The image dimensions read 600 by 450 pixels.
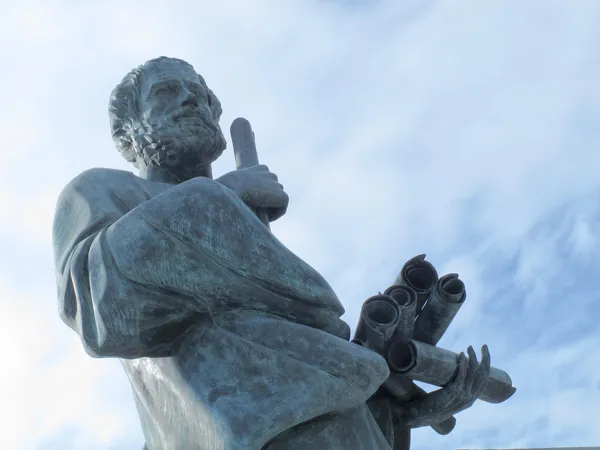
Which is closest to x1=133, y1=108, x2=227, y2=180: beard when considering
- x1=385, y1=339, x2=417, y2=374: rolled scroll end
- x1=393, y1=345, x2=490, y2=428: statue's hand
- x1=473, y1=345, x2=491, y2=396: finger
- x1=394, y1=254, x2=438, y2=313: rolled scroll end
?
x1=394, y1=254, x2=438, y2=313: rolled scroll end

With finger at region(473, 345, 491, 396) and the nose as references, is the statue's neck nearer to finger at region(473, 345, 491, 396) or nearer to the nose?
the nose

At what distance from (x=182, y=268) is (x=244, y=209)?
494 millimetres

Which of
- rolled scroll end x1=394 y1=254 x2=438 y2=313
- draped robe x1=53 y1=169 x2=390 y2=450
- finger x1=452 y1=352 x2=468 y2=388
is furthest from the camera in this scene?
rolled scroll end x1=394 y1=254 x2=438 y2=313

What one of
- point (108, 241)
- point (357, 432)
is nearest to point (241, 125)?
point (108, 241)

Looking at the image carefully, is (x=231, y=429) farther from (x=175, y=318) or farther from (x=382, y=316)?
(x=382, y=316)

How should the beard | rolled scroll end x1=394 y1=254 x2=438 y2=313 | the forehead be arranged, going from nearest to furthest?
rolled scroll end x1=394 y1=254 x2=438 y2=313 < the beard < the forehead

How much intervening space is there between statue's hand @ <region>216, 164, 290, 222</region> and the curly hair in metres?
0.71

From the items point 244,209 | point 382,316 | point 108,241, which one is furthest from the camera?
point 382,316

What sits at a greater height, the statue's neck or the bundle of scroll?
the statue's neck

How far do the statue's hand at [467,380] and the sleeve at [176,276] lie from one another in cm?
77

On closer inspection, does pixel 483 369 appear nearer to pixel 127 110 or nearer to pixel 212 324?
pixel 212 324

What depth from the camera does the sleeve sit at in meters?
4.23

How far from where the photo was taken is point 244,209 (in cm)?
460

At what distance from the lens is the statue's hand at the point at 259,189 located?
5191mm
